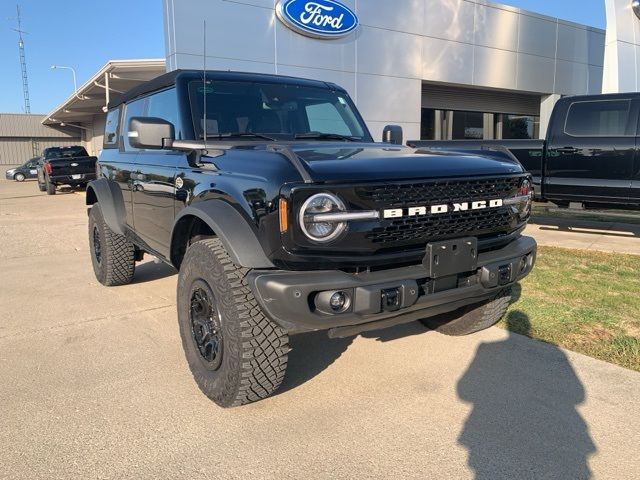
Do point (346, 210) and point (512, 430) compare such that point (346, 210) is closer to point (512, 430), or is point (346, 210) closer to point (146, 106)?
point (512, 430)

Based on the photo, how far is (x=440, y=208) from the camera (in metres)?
2.69

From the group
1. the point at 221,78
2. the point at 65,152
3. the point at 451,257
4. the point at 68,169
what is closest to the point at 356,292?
the point at 451,257

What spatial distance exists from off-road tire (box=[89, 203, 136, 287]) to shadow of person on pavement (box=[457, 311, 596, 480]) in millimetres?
3586

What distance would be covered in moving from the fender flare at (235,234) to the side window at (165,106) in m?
1.04

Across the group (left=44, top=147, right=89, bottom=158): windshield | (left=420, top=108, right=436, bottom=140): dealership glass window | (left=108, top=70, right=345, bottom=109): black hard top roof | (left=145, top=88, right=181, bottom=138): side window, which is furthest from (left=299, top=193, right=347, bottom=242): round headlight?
(left=44, top=147, right=89, bottom=158): windshield

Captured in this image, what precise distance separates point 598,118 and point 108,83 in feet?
54.7

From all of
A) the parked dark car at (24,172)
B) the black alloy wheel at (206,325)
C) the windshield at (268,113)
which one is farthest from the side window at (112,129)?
the parked dark car at (24,172)

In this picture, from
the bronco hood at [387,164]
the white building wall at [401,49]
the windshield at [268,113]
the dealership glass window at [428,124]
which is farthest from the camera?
the dealership glass window at [428,124]

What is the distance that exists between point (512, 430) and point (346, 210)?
1.43 meters

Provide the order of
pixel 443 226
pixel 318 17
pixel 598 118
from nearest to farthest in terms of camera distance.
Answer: pixel 443 226, pixel 598 118, pixel 318 17

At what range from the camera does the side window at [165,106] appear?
12.3 feet

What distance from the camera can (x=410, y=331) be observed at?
409 cm

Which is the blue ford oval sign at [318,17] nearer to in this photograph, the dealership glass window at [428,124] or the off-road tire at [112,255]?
the dealership glass window at [428,124]

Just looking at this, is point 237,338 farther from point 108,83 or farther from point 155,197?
point 108,83
